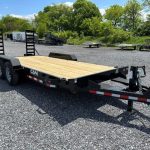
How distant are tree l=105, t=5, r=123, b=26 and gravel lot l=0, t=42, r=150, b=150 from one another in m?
51.0

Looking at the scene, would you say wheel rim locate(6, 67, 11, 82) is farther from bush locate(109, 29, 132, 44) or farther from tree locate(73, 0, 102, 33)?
tree locate(73, 0, 102, 33)

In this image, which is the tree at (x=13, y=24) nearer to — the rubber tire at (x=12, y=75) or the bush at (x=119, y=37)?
the bush at (x=119, y=37)

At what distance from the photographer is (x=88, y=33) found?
164 ft

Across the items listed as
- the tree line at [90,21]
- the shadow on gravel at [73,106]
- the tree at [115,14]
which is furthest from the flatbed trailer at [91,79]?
the tree at [115,14]

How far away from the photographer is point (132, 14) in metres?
50.8

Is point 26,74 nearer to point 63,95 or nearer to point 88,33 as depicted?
point 63,95

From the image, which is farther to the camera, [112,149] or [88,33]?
[88,33]

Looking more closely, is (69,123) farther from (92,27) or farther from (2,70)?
(92,27)

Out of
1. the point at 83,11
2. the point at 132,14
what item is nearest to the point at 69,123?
the point at 132,14

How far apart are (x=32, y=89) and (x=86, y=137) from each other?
3.45 m

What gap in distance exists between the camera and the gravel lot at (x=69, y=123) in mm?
4203

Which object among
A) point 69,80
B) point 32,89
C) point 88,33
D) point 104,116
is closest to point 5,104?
point 32,89

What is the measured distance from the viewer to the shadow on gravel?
201 inches

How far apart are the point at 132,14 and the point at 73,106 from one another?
4804 centimetres
